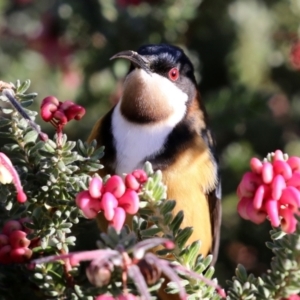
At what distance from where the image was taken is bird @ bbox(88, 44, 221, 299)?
108 inches

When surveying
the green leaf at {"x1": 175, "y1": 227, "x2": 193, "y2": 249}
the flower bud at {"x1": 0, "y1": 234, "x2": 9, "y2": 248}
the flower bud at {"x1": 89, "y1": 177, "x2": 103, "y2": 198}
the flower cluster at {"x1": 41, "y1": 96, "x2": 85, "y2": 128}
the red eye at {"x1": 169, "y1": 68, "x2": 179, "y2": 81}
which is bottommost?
the flower bud at {"x1": 0, "y1": 234, "x2": 9, "y2": 248}

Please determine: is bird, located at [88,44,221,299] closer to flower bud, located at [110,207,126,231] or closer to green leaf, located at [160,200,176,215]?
green leaf, located at [160,200,176,215]

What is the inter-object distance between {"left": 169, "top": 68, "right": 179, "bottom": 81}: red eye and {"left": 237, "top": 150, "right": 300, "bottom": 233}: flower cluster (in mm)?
1419

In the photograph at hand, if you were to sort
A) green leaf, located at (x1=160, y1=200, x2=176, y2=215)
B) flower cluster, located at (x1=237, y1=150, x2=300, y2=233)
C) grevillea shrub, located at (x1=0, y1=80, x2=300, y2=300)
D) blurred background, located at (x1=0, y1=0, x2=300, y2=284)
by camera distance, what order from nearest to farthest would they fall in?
1. grevillea shrub, located at (x1=0, y1=80, x2=300, y2=300)
2. flower cluster, located at (x1=237, y1=150, x2=300, y2=233)
3. green leaf, located at (x1=160, y1=200, x2=176, y2=215)
4. blurred background, located at (x1=0, y1=0, x2=300, y2=284)

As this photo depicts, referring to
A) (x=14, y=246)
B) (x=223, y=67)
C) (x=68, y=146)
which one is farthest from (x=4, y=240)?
(x=223, y=67)

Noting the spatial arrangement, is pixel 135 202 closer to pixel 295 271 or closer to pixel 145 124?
pixel 295 271

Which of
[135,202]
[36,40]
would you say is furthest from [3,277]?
[36,40]

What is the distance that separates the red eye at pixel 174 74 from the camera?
2.92 m

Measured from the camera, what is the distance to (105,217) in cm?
149

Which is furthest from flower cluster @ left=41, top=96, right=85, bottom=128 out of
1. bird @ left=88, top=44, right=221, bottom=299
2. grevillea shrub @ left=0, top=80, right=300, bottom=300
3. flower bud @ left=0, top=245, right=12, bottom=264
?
bird @ left=88, top=44, right=221, bottom=299

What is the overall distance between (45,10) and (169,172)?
6.32 feet

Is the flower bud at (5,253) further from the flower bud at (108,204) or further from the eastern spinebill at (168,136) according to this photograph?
the eastern spinebill at (168,136)

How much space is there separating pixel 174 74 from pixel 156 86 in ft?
0.38

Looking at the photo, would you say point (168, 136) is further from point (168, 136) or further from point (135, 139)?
point (135, 139)
